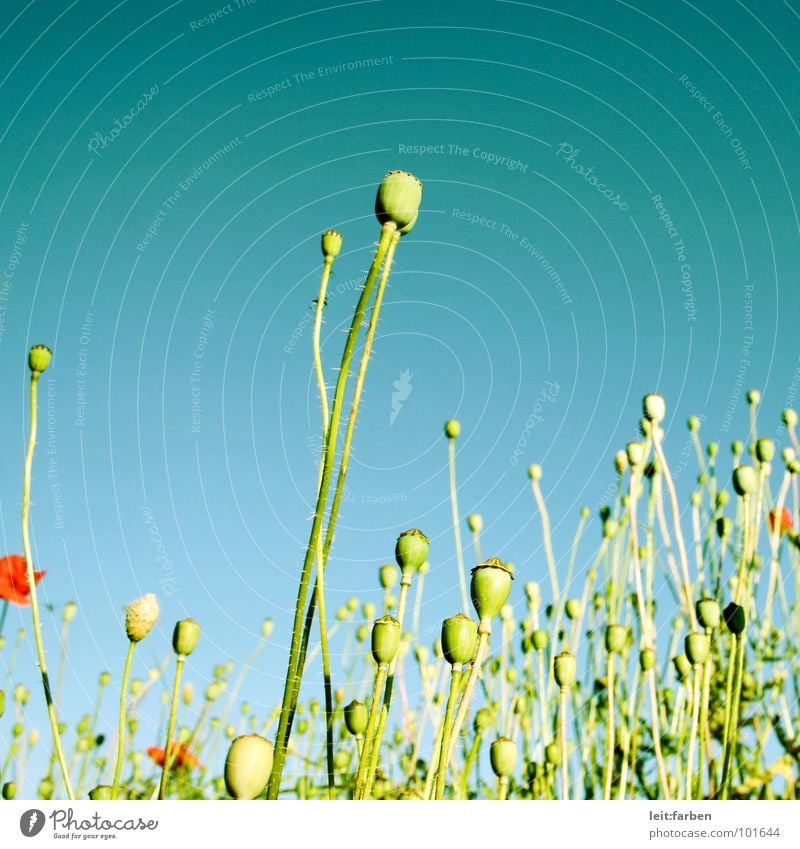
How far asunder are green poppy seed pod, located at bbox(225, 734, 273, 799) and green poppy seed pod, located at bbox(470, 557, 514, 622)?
0.12 meters

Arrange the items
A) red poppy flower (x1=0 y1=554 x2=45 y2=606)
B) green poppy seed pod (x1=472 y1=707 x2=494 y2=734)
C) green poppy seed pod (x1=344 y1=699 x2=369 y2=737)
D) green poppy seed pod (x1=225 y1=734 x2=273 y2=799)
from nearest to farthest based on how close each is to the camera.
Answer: green poppy seed pod (x1=225 y1=734 x2=273 y2=799) < green poppy seed pod (x1=344 y1=699 x2=369 y2=737) < red poppy flower (x1=0 y1=554 x2=45 y2=606) < green poppy seed pod (x1=472 y1=707 x2=494 y2=734)

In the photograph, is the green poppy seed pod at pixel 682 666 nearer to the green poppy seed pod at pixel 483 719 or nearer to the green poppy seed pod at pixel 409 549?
the green poppy seed pod at pixel 483 719

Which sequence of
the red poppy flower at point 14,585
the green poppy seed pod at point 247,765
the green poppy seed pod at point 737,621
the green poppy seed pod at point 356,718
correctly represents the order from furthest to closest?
the red poppy flower at point 14,585 < the green poppy seed pod at point 737,621 < the green poppy seed pod at point 356,718 < the green poppy seed pod at point 247,765

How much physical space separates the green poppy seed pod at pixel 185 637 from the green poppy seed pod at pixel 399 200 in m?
0.25

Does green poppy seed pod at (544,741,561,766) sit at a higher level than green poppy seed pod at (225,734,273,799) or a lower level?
lower

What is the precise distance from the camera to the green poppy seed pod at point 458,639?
0.36 m

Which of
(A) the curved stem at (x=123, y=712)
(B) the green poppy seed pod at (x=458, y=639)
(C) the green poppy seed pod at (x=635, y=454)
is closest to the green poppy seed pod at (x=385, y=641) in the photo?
(B) the green poppy seed pod at (x=458, y=639)

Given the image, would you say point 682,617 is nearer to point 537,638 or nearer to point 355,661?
point 537,638

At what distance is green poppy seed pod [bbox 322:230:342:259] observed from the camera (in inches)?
15.9

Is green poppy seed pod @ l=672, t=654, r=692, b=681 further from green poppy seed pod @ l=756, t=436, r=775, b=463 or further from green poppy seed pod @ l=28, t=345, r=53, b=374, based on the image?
green poppy seed pod @ l=28, t=345, r=53, b=374

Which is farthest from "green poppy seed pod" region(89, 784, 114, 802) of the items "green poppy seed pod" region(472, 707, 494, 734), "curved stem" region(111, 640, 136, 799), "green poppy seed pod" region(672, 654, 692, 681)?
"green poppy seed pod" region(672, 654, 692, 681)
